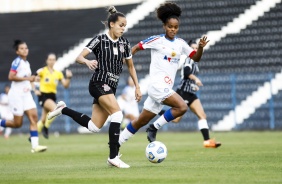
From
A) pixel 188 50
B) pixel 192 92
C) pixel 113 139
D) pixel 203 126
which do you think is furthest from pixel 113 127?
pixel 192 92

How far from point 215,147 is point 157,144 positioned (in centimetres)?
488

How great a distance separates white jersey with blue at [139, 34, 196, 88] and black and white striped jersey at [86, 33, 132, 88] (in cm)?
156

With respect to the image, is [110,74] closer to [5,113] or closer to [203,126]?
[203,126]

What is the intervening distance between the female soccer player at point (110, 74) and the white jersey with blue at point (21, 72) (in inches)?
182

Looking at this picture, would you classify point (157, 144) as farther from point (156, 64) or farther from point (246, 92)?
point (246, 92)

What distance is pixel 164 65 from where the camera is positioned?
508 inches

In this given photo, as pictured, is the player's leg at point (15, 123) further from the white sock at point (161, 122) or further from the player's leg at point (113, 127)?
the player's leg at point (113, 127)

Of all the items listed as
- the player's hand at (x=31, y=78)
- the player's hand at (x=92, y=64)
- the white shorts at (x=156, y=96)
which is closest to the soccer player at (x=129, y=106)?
the player's hand at (x=31, y=78)

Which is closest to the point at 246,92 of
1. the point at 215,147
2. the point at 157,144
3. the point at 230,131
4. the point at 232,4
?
the point at 230,131

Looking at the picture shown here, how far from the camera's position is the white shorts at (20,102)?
16.0 meters

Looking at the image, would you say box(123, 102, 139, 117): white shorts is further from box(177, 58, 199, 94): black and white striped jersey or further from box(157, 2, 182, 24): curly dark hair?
box(157, 2, 182, 24): curly dark hair

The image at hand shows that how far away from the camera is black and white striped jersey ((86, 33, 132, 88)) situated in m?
11.1

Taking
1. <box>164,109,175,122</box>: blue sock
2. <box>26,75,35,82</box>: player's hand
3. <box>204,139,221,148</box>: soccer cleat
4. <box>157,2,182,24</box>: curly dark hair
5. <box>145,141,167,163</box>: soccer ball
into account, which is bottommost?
<box>204,139,221,148</box>: soccer cleat

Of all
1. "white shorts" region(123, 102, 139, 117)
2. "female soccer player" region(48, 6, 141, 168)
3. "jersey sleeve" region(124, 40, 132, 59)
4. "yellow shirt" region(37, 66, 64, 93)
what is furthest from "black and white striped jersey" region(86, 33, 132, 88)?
"white shorts" region(123, 102, 139, 117)
